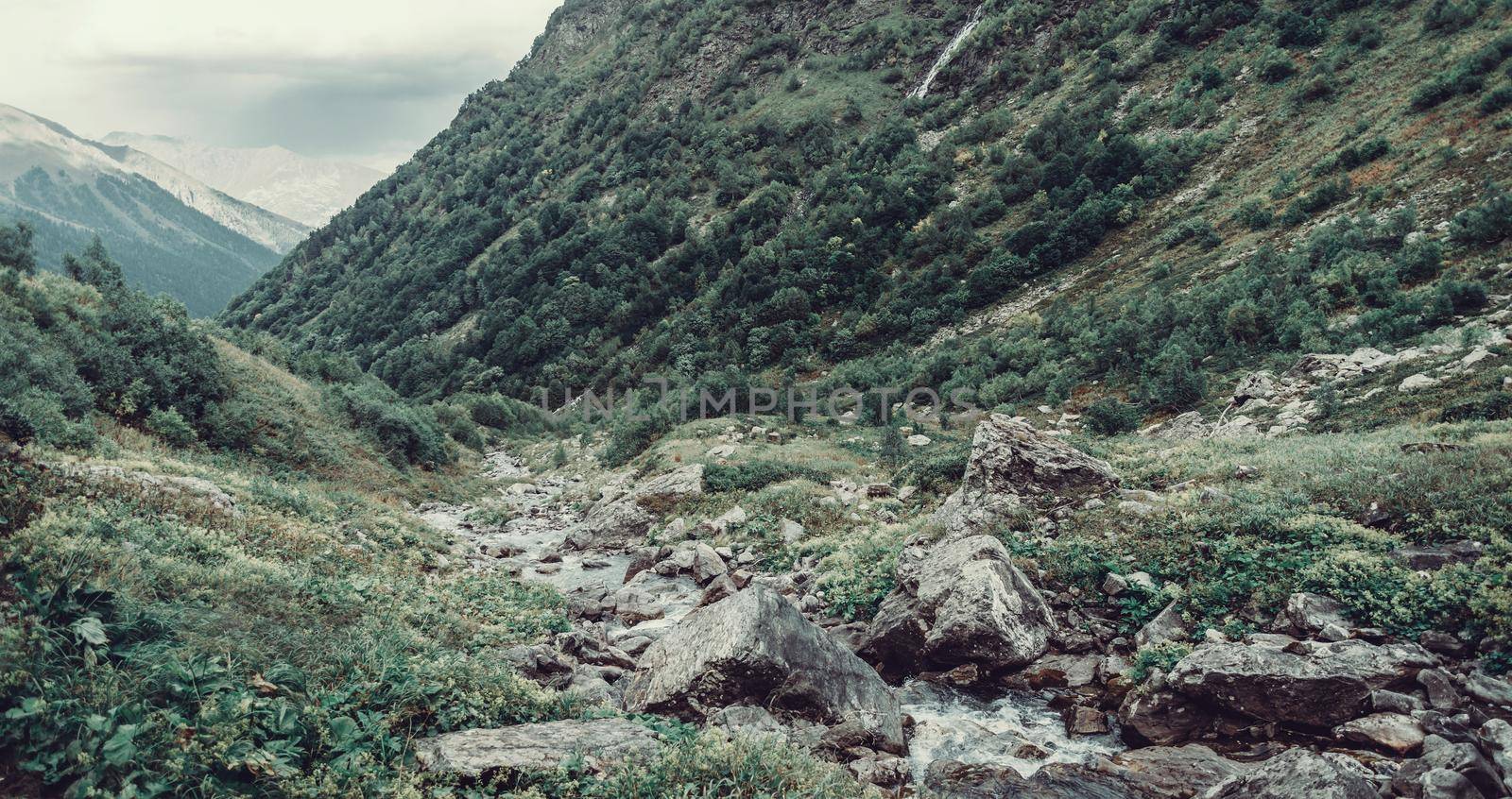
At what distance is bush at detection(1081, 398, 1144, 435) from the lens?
70.6ft

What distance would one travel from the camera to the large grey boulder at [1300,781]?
16.1 feet

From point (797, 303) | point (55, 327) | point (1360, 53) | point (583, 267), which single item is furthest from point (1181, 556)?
point (583, 267)

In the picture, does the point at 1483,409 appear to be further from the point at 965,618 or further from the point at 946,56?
the point at 946,56

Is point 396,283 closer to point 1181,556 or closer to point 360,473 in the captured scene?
point 360,473

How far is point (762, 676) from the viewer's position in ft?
23.2

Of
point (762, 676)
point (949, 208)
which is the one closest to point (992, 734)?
point (762, 676)

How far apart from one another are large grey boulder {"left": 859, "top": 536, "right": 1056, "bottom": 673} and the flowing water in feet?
1.58

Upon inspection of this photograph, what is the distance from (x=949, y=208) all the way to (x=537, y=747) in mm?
50320

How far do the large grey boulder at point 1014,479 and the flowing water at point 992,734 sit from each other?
377cm

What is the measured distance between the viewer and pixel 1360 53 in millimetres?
38875

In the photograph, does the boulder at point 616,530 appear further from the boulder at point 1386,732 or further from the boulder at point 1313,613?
the boulder at point 1386,732

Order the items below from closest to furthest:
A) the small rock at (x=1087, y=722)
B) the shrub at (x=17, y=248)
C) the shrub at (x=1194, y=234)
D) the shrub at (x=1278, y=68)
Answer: the small rock at (x=1087, y=722)
the shrub at (x=17, y=248)
the shrub at (x=1194, y=234)
the shrub at (x=1278, y=68)

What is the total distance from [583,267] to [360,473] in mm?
46306

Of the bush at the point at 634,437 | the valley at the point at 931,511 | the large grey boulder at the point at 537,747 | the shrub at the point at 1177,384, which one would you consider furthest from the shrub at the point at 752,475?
the large grey boulder at the point at 537,747
